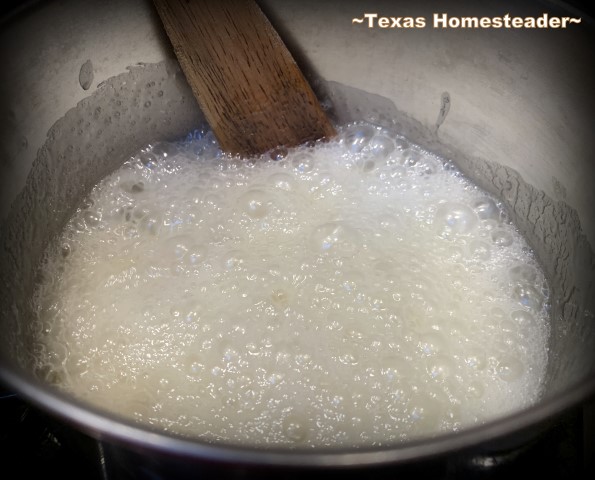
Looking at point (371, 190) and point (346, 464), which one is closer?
point (346, 464)

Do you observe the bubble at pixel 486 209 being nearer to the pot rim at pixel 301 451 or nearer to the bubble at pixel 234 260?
the bubble at pixel 234 260

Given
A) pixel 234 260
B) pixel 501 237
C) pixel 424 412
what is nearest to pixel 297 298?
pixel 234 260

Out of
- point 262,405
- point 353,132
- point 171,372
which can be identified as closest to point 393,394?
point 262,405

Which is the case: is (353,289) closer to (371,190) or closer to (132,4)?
(371,190)

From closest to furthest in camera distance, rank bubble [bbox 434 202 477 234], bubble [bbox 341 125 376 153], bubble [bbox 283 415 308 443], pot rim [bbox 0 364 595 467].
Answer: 1. pot rim [bbox 0 364 595 467]
2. bubble [bbox 283 415 308 443]
3. bubble [bbox 434 202 477 234]
4. bubble [bbox 341 125 376 153]

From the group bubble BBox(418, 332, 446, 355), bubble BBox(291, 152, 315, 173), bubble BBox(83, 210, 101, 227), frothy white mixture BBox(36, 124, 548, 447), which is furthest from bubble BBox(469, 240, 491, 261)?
bubble BBox(83, 210, 101, 227)

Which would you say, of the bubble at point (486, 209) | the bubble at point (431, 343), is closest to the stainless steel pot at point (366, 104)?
the bubble at point (486, 209)

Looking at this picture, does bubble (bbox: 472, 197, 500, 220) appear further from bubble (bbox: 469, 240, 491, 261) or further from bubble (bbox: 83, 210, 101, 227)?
bubble (bbox: 83, 210, 101, 227)
